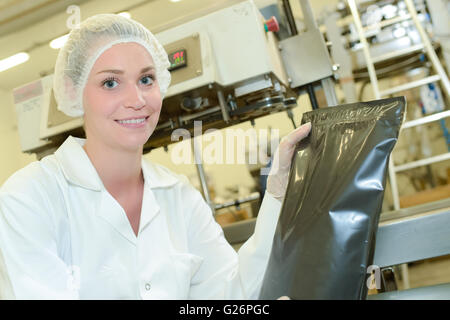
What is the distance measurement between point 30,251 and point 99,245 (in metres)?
0.16

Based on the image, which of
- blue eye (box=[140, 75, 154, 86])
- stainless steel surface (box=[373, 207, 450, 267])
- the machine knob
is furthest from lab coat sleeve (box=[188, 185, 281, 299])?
the machine knob

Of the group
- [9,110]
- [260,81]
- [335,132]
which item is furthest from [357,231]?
[9,110]

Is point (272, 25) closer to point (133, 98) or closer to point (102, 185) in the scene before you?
point (133, 98)

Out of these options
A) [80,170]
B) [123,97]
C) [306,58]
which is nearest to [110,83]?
[123,97]

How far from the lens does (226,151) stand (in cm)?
144

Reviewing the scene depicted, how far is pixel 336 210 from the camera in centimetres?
62

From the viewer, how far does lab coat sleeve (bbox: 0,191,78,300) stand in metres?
0.65

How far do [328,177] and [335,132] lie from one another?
97 millimetres

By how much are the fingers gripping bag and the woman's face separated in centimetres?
35

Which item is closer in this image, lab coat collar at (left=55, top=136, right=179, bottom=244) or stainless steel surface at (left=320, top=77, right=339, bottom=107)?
lab coat collar at (left=55, top=136, right=179, bottom=244)

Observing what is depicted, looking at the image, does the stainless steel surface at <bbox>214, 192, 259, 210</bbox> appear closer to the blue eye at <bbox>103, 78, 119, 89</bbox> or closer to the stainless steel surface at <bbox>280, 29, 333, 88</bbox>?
the stainless steel surface at <bbox>280, 29, 333, 88</bbox>

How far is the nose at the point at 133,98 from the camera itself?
0.84 meters

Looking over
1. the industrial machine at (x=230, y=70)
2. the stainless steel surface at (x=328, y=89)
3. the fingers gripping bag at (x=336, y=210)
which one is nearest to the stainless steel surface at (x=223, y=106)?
the industrial machine at (x=230, y=70)

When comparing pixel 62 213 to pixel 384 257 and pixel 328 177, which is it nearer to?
pixel 328 177
